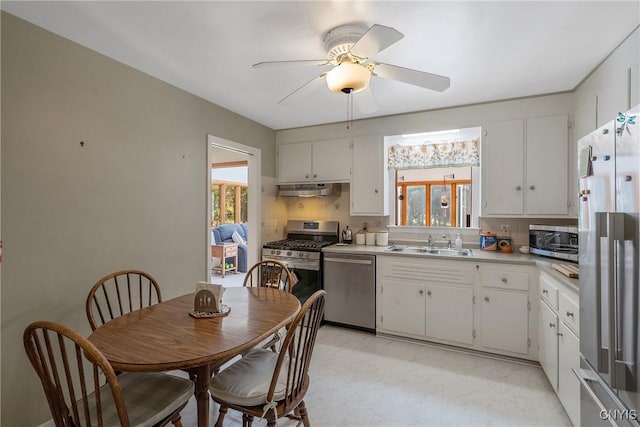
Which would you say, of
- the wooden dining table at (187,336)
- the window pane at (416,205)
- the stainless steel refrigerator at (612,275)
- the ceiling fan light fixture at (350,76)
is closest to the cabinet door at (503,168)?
the window pane at (416,205)

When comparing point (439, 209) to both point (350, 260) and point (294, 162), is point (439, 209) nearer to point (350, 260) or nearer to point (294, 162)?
point (350, 260)

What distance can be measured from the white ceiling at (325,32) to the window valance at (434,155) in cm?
74

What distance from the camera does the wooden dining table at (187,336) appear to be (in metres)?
1.19

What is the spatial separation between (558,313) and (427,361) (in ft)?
3.68

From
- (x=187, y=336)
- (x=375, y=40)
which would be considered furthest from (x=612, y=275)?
(x=187, y=336)

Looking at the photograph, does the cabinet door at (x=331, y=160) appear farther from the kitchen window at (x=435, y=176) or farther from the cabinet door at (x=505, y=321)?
the cabinet door at (x=505, y=321)

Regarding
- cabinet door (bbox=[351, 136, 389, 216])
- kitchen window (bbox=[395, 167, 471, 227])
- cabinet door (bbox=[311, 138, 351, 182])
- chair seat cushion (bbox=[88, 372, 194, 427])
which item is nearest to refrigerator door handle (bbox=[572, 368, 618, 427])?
chair seat cushion (bbox=[88, 372, 194, 427])

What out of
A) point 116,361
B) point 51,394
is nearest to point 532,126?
point 116,361

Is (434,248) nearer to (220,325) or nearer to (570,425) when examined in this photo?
(570,425)

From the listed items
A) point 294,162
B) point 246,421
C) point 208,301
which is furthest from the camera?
point 294,162

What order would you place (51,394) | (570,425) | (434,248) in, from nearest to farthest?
(51,394) < (570,425) < (434,248)

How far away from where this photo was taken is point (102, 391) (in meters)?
1.46

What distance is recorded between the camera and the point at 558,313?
201 cm

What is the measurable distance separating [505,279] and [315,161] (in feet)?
7.99
